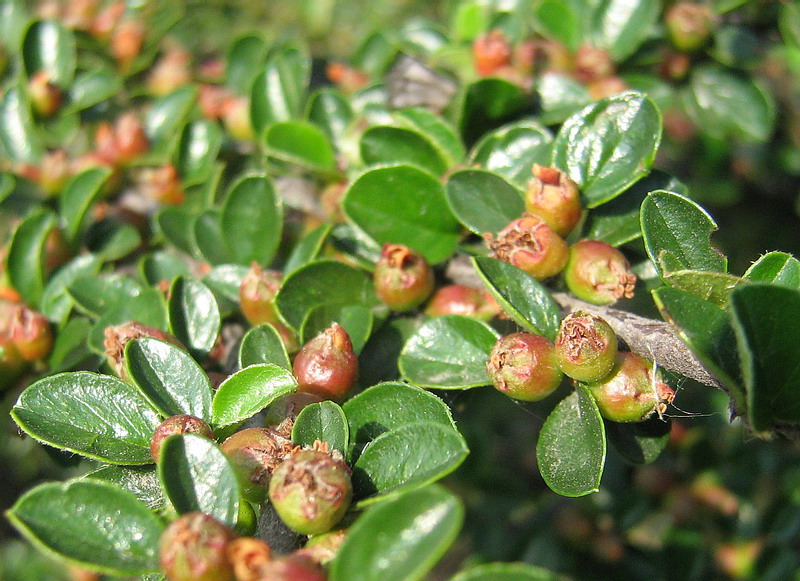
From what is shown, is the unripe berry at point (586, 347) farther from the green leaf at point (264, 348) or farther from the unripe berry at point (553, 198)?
the green leaf at point (264, 348)

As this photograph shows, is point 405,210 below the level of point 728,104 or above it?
above

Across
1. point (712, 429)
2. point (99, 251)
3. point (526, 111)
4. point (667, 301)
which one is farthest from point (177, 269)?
point (712, 429)

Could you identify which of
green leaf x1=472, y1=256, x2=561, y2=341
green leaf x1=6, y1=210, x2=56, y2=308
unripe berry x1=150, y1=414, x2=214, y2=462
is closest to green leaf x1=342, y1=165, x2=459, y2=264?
green leaf x1=472, y1=256, x2=561, y2=341

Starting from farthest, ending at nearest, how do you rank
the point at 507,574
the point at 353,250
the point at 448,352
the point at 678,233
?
1. the point at 353,250
2. the point at 448,352
3. the point at 678,233
4. the point at 507,574

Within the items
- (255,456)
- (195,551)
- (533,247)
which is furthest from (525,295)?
(195,551)

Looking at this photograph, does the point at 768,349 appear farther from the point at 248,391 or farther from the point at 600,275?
the point at 248,391

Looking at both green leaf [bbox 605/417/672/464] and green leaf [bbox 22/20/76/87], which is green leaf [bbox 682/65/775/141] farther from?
green leaf [bbox 22/20/76/87]
